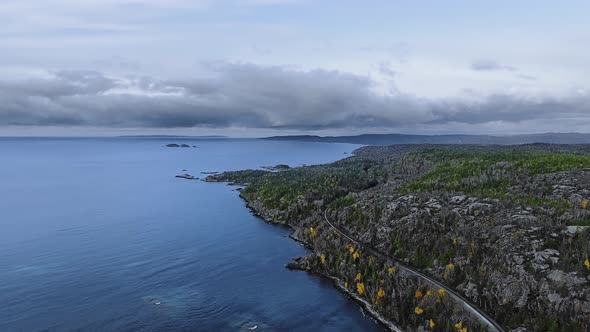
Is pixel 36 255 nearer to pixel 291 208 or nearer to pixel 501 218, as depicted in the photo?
pixel 291 208

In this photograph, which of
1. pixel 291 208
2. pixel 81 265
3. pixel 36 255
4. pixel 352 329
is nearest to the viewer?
pixel 352 329

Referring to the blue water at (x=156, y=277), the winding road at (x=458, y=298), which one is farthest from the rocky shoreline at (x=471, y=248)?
the blue water at (x=156, y=277)

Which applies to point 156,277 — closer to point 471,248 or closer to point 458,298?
point 458,298

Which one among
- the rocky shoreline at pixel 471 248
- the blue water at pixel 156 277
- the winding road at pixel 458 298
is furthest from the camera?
the blue water at pixel 156 277

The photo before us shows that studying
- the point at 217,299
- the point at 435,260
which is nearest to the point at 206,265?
the point at 217,299

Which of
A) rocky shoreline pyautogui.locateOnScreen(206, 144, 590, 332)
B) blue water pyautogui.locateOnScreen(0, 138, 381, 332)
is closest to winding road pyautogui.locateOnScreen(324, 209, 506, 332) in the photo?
rocky shoreline pyautogui.locateOnScreen(206, 144, 590, 332)

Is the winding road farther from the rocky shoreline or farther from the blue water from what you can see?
the blue water

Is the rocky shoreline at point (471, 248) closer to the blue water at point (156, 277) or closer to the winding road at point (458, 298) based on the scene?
the winding road at point (458, 298)

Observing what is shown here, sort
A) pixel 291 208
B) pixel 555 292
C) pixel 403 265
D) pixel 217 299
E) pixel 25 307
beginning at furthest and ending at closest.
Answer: pixel 291 208 → pixel 403 265 → pixel 217 299 → pixel 25 307 → pixel 555 292

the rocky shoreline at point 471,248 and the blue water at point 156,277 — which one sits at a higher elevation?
the rocky shoreline at point 471,248

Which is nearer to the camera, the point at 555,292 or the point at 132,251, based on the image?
the point at 555,292

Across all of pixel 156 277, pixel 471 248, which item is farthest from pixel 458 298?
pixel 156 277
